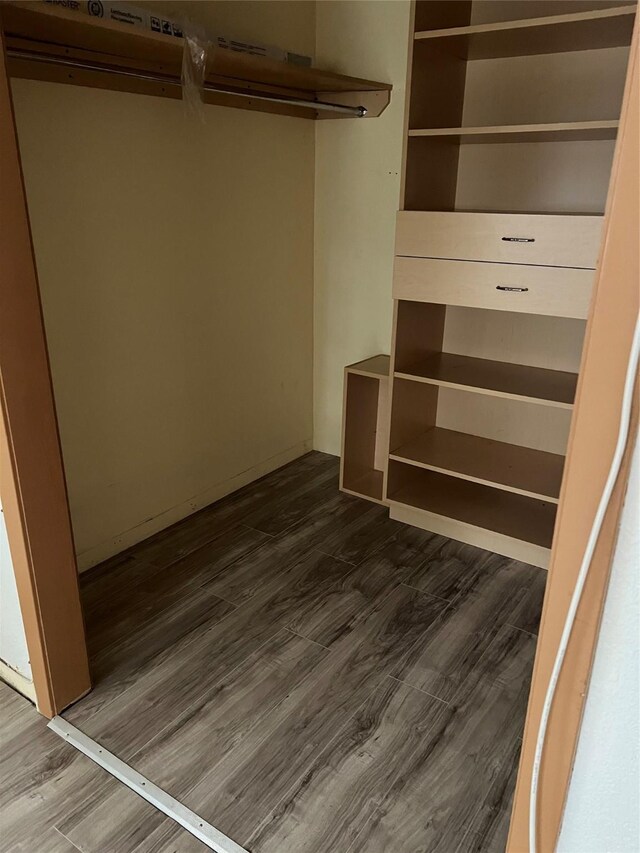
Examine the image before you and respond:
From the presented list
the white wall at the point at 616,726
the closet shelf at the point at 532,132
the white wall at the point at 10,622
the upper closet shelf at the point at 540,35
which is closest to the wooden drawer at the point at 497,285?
the closet shelf at the point at 532,132

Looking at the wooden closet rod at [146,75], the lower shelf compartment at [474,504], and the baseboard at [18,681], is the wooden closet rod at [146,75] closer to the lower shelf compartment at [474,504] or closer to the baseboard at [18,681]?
the lower shelf compartment at [474,504]

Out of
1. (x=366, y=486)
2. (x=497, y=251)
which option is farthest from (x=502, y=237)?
(x=366, y=486)

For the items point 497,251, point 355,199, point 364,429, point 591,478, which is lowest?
point 364,429

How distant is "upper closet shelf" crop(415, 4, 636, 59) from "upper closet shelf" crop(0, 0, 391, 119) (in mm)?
465

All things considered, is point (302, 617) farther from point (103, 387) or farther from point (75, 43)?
point (75, 43)

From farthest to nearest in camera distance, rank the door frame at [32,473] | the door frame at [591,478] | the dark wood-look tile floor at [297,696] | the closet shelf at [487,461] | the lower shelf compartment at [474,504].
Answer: the lower shelf compartment at [474,504] → the closet shelf at [487,461] → the dark wood-look tile floor at [297,696] → the door frame at [32,473] → the door frame at [591,478]

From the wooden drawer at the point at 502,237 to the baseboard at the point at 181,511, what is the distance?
131 centimetres

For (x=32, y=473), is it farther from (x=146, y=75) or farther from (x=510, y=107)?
(x=510, y=107)

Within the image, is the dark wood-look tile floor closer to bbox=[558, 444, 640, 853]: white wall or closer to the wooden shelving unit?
the wooden shelving unit

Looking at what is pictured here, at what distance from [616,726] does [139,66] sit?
7.32ft

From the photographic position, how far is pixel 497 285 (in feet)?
7.11

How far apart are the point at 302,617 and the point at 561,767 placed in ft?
4.29

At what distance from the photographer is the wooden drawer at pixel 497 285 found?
203 centimetres

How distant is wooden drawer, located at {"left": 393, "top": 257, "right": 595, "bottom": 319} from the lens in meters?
2.03
